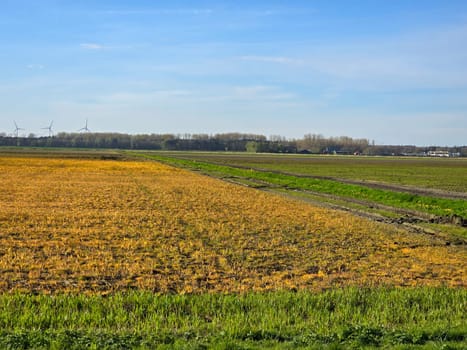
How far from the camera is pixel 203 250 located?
16.2m

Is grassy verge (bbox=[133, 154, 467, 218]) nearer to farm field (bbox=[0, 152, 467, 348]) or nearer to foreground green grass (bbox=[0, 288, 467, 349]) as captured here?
farm field (bbox=[0, 152, 467, 348])

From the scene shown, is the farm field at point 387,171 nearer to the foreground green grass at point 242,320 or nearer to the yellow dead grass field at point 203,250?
the yellow dead grass field at point 203,250

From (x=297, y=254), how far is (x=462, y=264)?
4.35 metres

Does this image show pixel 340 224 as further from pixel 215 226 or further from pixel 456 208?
pixel 456 208

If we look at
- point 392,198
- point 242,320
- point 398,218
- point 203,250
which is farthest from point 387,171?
point 242,320

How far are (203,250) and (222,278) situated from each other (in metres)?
3.69

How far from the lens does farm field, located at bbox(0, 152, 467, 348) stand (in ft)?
27.6

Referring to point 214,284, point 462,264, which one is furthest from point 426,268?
point 214,284

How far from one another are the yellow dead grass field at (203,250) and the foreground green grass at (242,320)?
3.78 feet

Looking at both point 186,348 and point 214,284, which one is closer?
point 186,348

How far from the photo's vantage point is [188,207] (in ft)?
93.9

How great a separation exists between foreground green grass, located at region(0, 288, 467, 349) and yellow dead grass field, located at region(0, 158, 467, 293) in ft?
3.78

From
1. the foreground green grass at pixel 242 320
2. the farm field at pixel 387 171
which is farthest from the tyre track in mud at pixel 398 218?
the farm field at pixel 387 171

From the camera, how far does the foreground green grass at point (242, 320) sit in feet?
25.6
